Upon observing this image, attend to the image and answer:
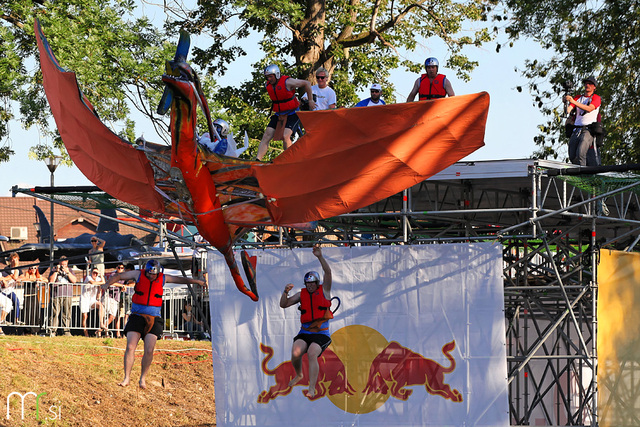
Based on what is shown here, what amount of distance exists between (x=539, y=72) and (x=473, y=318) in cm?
1588

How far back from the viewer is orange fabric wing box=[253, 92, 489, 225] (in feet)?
38.0

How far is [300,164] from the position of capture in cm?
1206

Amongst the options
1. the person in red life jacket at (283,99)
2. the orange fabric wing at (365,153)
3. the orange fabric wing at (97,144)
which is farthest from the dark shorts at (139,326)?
the orange fabric wing at (365,153)

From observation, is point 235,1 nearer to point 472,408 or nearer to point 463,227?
point 463,227

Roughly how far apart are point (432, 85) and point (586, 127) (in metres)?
3.03

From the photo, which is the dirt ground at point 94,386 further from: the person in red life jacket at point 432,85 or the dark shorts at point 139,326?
the person in red life jacket at point 432,85

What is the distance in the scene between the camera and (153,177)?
1260 centimetres

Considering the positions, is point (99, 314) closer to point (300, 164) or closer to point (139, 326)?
point (139, 326)

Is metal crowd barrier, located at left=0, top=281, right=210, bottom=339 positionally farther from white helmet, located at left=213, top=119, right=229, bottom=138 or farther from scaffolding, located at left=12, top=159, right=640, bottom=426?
white helmet, located at left=213, top=119, right=229, bottom=138

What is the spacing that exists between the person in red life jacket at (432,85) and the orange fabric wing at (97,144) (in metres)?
5.54

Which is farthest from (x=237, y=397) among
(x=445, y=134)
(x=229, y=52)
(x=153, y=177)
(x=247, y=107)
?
(x=229, y=52)

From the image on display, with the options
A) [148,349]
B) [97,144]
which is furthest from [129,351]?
[97,144]

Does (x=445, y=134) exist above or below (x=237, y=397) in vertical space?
above

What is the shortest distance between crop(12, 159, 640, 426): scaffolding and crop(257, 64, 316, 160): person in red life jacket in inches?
89.1
